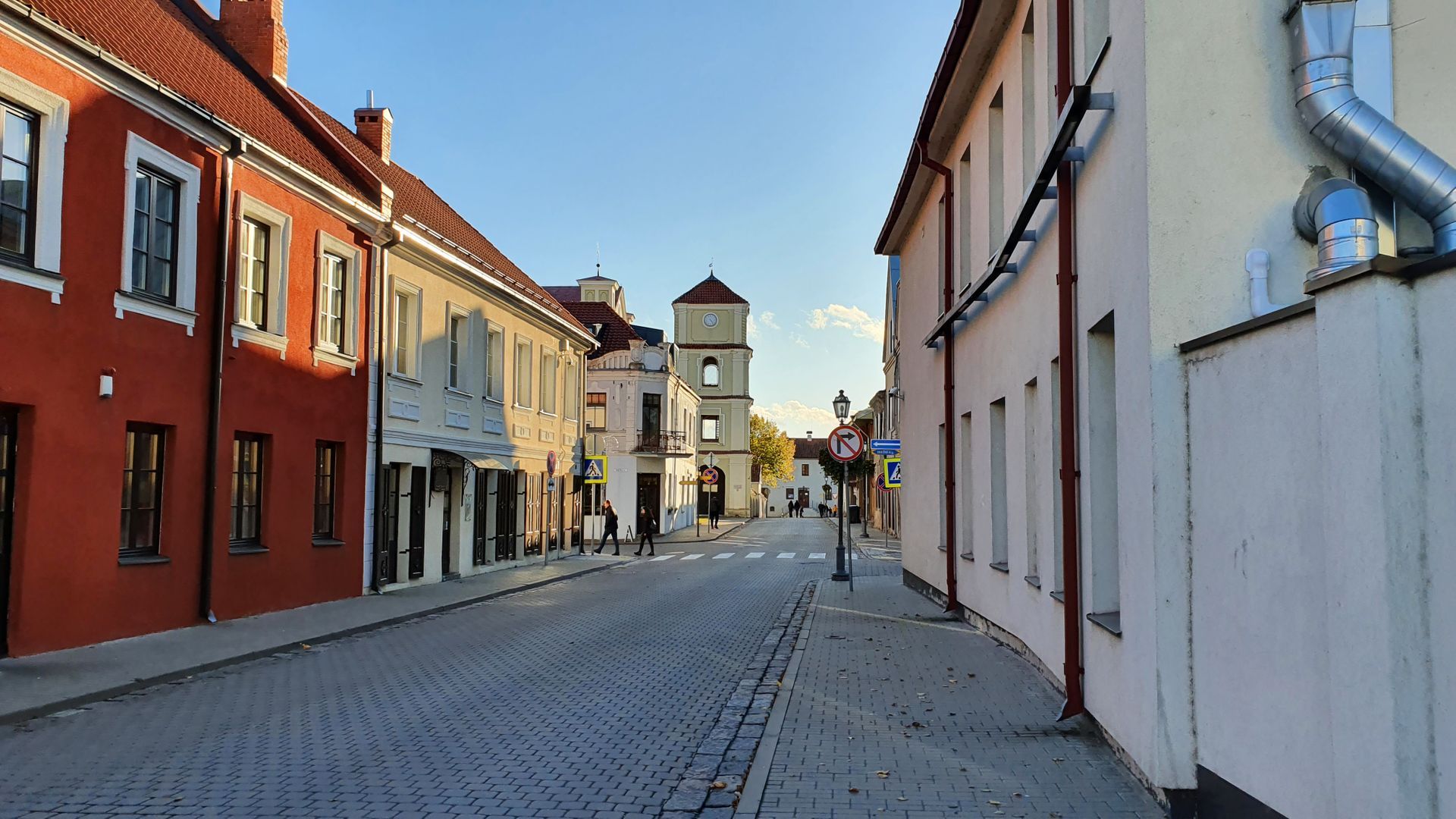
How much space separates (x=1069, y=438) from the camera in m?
7.74

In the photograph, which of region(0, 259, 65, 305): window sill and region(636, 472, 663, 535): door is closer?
region(0, 259, 65, 305): window sill

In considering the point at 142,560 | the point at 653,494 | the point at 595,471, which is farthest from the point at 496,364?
the point at 653,494

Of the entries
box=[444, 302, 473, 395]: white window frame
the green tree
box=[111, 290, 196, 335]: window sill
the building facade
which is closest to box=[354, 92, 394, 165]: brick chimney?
box=[444, 302, 473, 395]: white window frame

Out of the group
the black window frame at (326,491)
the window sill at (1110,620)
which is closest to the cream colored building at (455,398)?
the black window frame at (326,491)

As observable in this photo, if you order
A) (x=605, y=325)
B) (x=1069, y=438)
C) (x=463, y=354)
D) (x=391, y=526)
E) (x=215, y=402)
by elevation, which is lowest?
(x=391, y=526)

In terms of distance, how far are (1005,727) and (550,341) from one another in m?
24.0

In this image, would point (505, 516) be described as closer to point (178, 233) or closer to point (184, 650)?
point (178, 233)

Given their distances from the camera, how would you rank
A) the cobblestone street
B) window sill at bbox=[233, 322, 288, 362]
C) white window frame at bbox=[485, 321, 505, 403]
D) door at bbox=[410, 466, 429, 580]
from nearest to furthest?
1. the cobblestone street
2. window sill at bbox=[233, 322, 288, 362]
3. door at bbox=[410, 466, 429, 580]
4. white window frame at bbox=[485, 321, 505, 403]

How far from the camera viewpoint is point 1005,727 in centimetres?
793

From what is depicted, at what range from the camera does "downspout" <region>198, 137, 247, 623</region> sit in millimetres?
13781

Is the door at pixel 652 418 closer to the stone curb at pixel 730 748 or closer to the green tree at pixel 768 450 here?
the stone curb at pixel 730 748

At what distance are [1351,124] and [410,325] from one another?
58.2 feet

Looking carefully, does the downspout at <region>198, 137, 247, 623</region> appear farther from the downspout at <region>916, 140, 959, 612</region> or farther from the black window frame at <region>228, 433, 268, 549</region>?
the downspout at <region>916, 140, 959, 612</region>

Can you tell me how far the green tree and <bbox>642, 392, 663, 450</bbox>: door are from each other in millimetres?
46544
